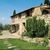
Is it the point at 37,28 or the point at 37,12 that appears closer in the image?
the point at 37,28

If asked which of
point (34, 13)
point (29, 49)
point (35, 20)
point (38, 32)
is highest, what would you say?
point (34, 13)

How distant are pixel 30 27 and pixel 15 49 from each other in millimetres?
8638

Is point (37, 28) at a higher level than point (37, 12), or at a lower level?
lower

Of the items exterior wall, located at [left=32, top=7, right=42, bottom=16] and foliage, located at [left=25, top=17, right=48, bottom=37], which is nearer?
foliage, located at [left=25, top=17, right=48, bottom=37]

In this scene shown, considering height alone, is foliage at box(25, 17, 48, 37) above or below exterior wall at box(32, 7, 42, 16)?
below

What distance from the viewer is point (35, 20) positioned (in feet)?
67.7

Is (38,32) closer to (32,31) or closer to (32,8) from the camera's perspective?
(32,31)

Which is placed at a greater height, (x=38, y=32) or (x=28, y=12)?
(x=28, y=12)

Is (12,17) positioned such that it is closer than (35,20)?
No

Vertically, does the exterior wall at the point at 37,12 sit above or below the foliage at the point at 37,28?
above

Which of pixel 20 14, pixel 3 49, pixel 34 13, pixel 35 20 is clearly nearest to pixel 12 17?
pixel 20 14

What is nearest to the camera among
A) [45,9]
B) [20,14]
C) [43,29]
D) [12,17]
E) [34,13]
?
[43,29]

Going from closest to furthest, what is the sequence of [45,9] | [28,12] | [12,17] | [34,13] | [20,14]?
[45,9], [34,13], [28,12], [20,14], [12,17]

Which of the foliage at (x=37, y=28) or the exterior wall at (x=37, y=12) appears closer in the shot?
the foliage at (x=37, y=28)
